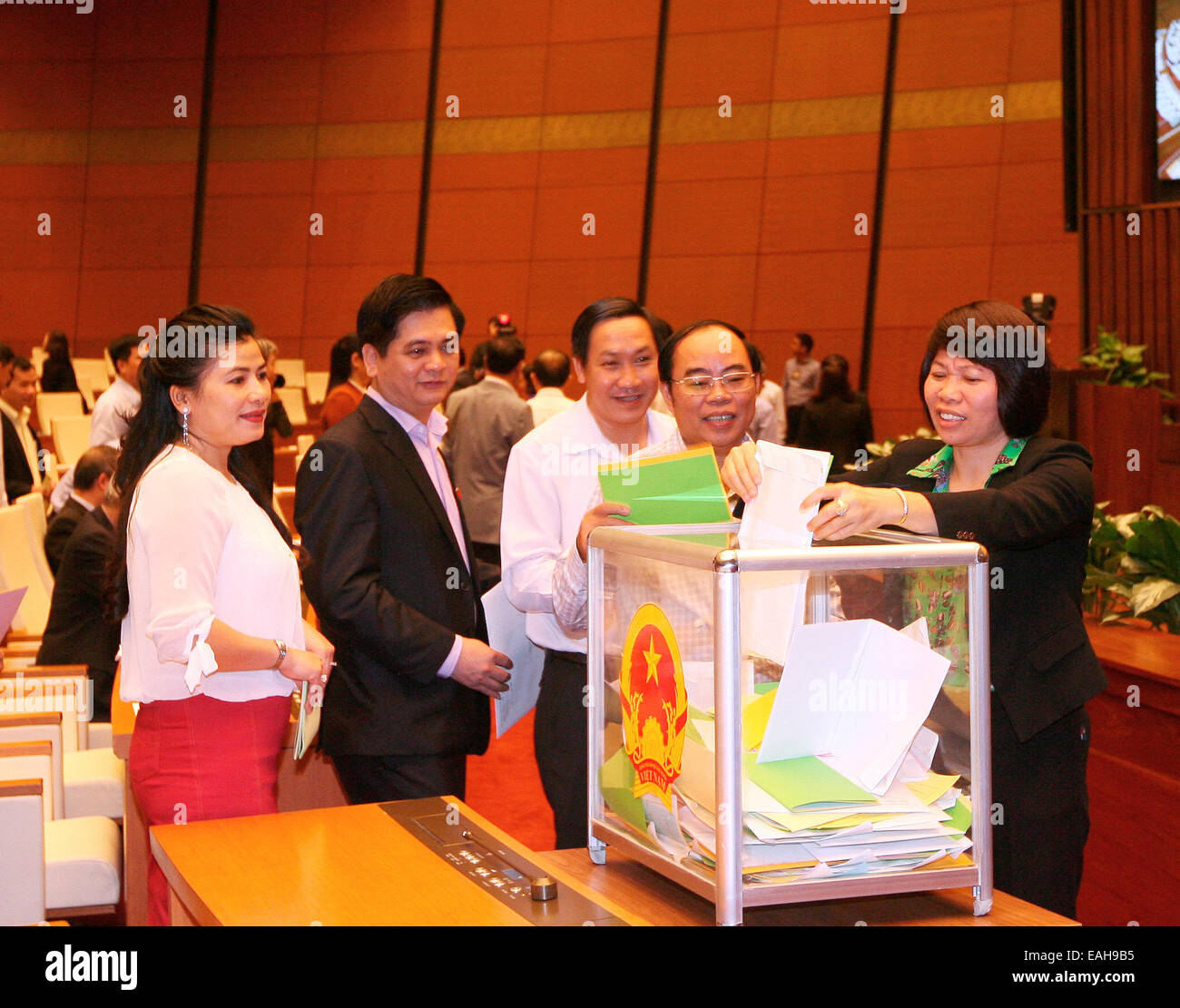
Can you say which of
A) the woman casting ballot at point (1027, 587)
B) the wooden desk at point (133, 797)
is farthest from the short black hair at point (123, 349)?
the woman casting ballot at point (1027, 587)

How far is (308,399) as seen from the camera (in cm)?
1114

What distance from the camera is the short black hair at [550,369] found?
18.9 ft

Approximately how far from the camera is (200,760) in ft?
6.32

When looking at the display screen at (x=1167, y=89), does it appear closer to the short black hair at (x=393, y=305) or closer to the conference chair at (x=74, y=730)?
the short black hair at (x=393, y=305)

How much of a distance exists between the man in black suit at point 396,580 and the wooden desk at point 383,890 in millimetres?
595

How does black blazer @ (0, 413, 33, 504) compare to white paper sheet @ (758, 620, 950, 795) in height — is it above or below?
above

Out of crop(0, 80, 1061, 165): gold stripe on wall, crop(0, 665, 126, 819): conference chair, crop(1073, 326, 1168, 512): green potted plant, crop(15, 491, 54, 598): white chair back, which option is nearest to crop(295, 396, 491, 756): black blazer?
crop(0, 665, 126, 819): conference chair

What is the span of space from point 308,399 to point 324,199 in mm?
1983

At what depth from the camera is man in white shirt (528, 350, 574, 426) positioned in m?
5.66

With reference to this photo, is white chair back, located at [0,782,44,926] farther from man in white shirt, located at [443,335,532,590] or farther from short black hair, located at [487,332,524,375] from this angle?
short black hair, located at [487,332,524,375]

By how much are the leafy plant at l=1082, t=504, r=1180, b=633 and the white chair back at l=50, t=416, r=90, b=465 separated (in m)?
6.30

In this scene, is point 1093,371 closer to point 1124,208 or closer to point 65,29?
point 1124,208

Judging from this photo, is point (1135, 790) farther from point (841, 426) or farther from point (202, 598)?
point (841, 426)
